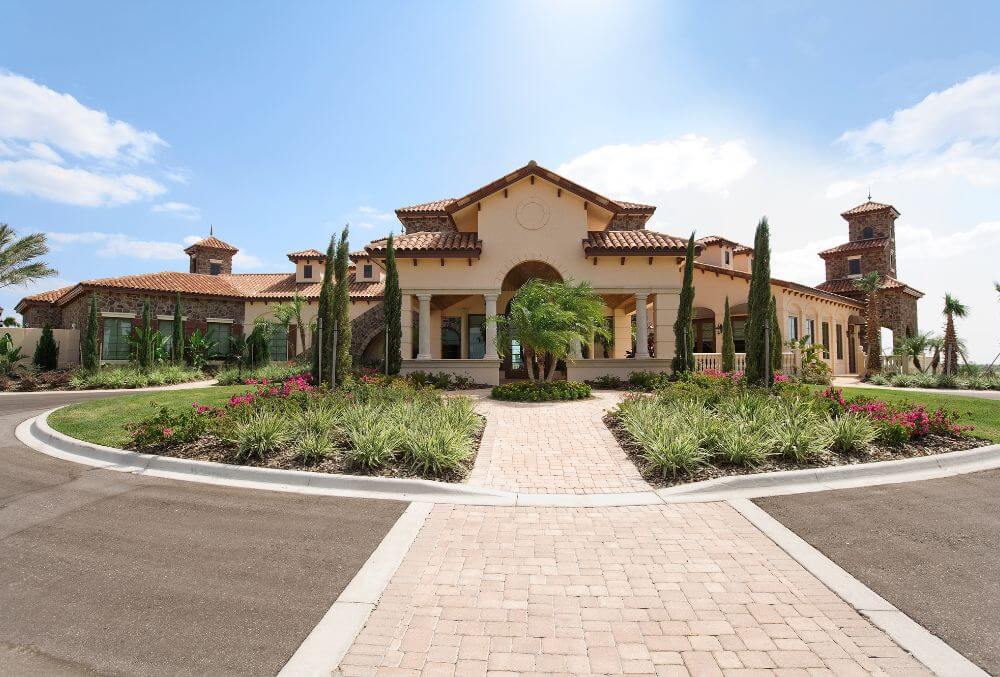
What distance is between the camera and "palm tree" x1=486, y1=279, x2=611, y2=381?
1389 cm

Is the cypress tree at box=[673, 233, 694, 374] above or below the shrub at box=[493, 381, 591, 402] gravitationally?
above

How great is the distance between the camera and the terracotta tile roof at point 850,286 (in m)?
33.1

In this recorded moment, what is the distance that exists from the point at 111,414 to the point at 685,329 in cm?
1654

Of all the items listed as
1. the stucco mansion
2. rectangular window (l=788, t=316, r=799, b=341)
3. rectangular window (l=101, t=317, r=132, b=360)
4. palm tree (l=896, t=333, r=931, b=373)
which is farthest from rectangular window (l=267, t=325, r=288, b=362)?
palm tree (l=896, t=333, r=931, b=373)

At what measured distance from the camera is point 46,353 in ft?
79.6

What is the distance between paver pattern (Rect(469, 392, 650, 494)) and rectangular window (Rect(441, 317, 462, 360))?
10.4m

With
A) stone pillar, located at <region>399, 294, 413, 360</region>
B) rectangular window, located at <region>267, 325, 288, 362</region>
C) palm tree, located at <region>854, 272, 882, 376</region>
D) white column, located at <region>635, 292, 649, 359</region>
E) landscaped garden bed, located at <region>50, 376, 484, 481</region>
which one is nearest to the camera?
landscaped garden bed, located at <region>50, 376, 484, 481</region>

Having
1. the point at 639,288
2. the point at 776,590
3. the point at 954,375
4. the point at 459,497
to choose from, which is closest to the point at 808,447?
the point at 776,590

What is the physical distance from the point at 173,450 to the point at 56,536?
3126mm

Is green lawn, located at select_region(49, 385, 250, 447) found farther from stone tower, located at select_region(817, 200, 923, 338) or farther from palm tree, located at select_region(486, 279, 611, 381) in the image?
stone tower, located at select_region(817, 200, 923, 338)

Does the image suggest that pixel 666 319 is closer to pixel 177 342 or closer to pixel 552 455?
pixel 552 455

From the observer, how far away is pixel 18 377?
2150 centimetres

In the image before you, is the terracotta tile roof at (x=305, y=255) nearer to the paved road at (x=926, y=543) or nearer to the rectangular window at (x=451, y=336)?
the rectangular window at (x=451, y=336)

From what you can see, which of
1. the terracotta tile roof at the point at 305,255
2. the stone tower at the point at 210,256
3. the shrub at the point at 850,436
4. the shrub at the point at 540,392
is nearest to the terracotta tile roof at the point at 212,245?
the stone tower at the point at 210,256
